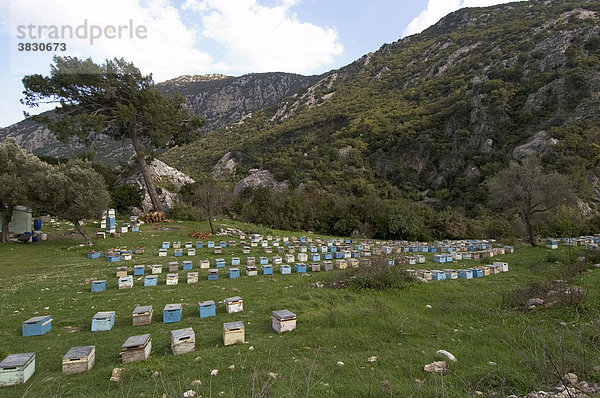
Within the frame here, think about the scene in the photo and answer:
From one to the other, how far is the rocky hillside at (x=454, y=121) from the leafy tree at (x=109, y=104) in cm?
2689

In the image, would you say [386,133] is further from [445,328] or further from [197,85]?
[197,85]

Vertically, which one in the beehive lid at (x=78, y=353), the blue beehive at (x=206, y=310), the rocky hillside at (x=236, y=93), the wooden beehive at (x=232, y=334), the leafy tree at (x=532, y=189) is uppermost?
the rocky hillside at (x=236, y=93)

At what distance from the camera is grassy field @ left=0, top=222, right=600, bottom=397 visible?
453 centimetres

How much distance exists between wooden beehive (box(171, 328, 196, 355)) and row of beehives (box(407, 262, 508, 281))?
8.38m

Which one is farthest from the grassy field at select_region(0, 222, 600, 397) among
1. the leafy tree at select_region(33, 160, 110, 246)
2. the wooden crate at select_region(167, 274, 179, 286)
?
the leafy tree at select_region(33, 160, 110, 246)

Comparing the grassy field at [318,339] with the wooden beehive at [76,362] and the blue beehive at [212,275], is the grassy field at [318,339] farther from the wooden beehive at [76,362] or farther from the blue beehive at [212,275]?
the blue beehive at [212,275]

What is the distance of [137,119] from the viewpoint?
31922 mm

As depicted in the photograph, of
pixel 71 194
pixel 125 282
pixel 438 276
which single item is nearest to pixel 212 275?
pixel 125 282

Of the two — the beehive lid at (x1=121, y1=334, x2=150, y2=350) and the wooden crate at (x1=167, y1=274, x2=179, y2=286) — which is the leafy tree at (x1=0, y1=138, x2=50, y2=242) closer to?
the wooden crate at (x1=167, y1=274, x2=179, y2=286)

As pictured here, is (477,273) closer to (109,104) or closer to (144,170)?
(144,170)

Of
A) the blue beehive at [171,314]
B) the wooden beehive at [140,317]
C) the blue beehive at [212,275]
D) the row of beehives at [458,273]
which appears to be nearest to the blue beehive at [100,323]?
the wooden beehive at [140,317]

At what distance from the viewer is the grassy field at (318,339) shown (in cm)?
453

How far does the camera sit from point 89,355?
538cm

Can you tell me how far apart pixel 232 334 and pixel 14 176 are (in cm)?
1956
